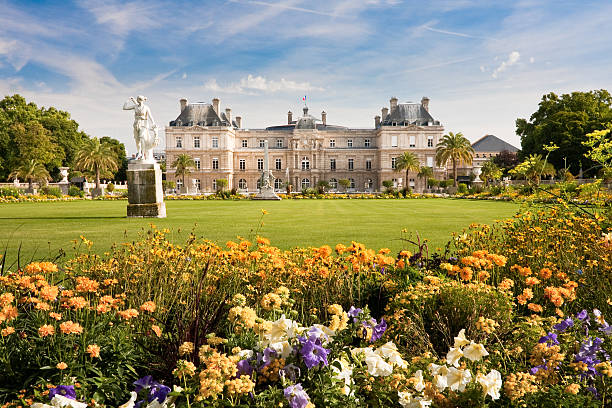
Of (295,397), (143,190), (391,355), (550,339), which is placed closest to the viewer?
(295,397)

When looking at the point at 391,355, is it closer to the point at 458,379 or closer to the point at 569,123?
the point at 458,379

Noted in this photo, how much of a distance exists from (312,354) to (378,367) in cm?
40

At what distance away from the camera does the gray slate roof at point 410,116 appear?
71.5 meters

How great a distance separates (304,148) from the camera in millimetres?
73312

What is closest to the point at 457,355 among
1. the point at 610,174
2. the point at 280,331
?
the point at 280,331

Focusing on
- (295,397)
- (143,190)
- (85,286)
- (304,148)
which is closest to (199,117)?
(304,148)

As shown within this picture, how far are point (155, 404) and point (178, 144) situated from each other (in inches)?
2894

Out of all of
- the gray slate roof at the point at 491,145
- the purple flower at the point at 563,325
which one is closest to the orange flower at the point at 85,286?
the purple flower at the point at 563,325

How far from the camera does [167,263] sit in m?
4.52

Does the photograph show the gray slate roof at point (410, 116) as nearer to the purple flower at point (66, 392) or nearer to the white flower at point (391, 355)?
the white flower at point (391, 355)

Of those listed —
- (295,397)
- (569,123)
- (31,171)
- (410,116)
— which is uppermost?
(410,116)

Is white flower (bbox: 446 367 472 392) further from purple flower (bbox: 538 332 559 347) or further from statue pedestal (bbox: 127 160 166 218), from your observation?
statue pedestal (bbox: 127 160 166 218)

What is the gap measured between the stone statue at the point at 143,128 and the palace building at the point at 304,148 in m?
54.6

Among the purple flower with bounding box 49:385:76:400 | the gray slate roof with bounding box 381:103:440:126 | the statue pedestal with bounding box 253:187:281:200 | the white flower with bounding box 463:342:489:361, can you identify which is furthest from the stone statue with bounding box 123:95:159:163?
→ the gray slate roof with bounding box 381:103:440:126
